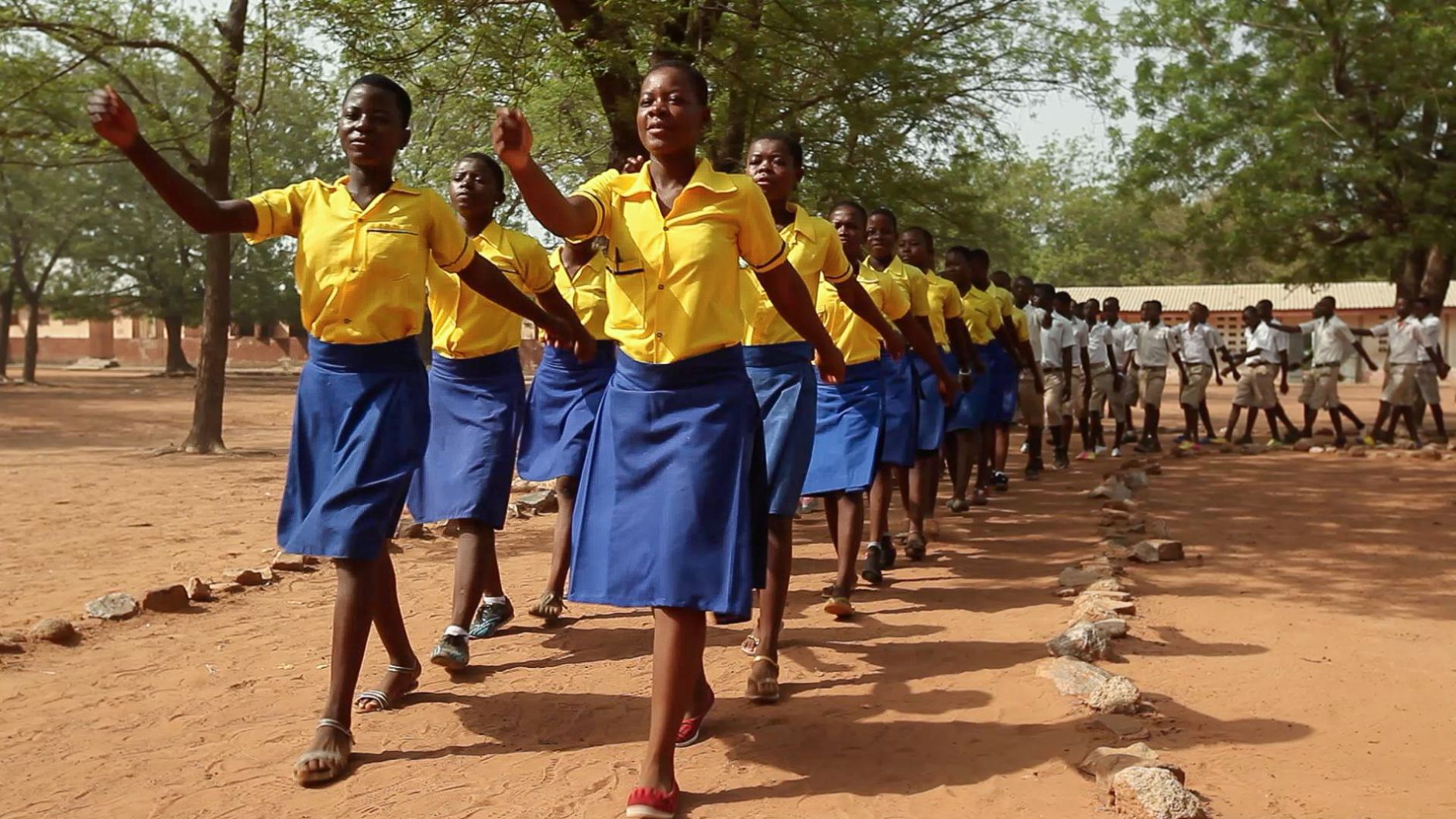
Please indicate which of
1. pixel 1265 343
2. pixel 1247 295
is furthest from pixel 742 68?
pixel 1247 295

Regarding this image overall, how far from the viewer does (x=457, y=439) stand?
515cm

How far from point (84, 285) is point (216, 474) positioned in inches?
1069

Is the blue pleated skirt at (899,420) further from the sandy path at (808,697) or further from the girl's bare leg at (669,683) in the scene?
the girl's bare leg at (669,683)

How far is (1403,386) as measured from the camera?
14562mm

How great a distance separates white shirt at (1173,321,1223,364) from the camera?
50.1ft

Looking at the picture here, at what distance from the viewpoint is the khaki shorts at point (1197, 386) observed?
1520cm

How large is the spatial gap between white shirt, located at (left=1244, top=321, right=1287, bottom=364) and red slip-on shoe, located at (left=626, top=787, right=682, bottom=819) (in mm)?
13075

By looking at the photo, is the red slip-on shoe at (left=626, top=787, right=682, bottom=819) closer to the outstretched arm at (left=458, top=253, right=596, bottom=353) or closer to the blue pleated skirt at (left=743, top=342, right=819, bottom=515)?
the blue pleated skirt at (left=743, top=342, right=819, bottom=515)

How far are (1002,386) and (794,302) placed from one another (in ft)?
22.0

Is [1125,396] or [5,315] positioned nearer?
[1125,396]

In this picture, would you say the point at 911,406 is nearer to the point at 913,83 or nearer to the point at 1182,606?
the point at 1182,606

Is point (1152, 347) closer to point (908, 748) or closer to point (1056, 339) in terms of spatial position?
point (1056, 339)

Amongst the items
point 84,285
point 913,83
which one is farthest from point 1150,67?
point 84,285

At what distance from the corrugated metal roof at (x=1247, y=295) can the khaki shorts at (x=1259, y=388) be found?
23.8 m
